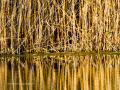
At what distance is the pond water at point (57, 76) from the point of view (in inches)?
199

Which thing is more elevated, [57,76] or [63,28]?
[63,28]

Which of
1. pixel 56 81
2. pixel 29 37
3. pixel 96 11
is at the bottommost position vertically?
pixel 56 81

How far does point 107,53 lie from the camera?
985 centimetres

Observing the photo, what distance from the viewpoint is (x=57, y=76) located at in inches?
237

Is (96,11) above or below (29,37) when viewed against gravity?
above

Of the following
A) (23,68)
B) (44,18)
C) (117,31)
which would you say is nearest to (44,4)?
(44,18)

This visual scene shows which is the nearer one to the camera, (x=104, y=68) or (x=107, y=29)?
(x=104, y=68)

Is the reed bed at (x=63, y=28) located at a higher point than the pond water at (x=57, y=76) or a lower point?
higher

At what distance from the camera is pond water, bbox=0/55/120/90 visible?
506 cm

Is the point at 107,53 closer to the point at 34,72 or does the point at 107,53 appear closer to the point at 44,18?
the point at 44,18

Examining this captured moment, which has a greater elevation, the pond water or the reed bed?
the reed bed

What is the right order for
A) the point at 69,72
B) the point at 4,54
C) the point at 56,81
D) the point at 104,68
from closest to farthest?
the point at 56,81, the point at 69,72, the point at 104,68, the point at 4,54

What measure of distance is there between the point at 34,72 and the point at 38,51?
324 centimetres

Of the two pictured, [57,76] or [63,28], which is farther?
[63,28]
